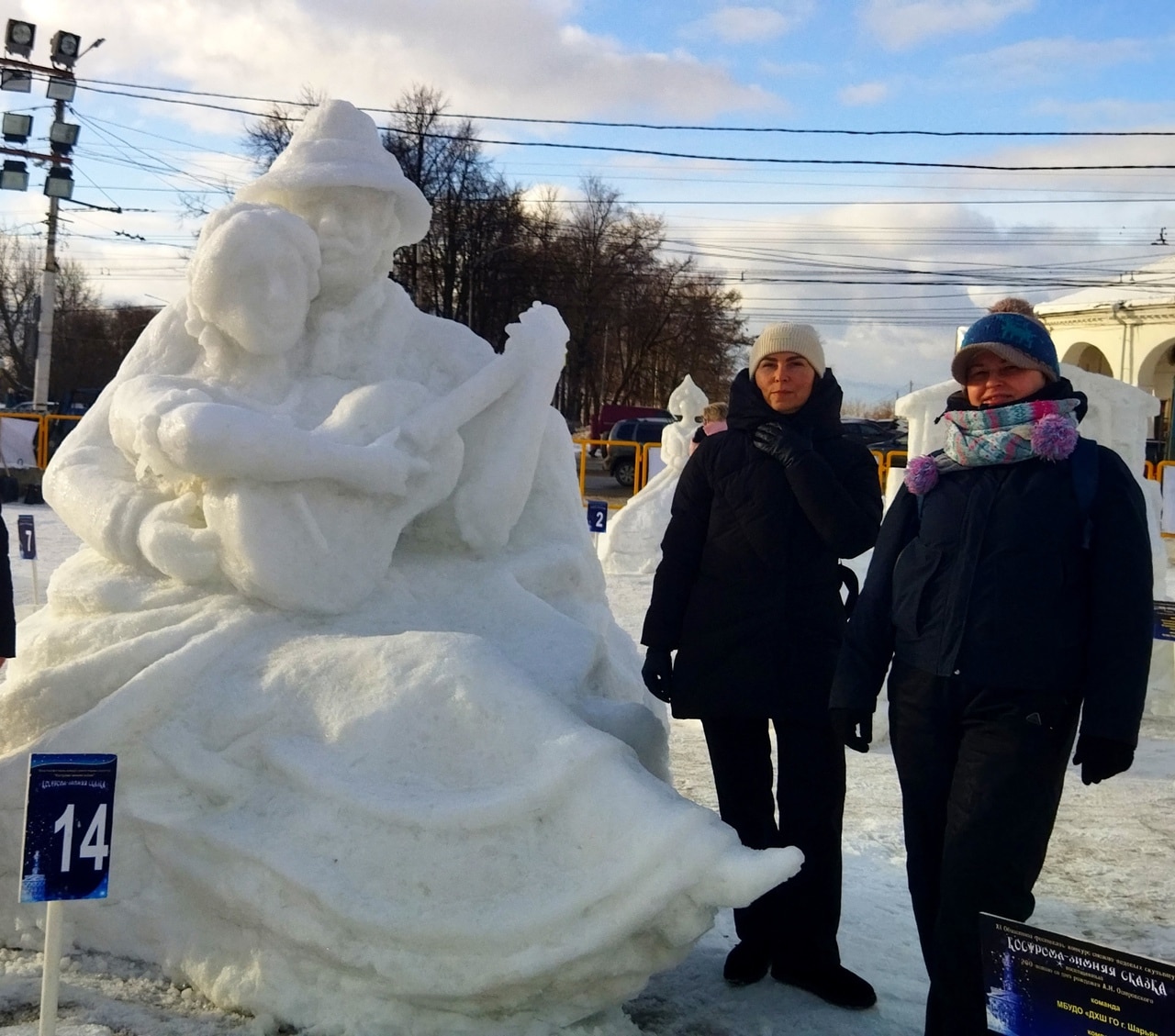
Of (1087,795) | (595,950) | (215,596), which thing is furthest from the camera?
(1087,795)

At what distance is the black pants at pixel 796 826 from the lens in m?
3.23

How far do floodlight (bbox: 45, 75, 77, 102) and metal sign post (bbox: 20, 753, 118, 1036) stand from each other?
62.8 ft

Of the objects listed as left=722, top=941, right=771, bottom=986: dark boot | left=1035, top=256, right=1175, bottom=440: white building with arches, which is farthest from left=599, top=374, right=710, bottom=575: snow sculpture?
left=1035, top=256, right=1175, bottom=440: white building with arches

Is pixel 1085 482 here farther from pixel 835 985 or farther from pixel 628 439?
pixel 628 439

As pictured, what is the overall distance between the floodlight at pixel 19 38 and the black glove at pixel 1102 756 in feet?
66.5

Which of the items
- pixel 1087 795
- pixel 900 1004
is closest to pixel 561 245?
pixel 1087 795

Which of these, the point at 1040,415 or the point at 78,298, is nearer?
the point at 1040,415

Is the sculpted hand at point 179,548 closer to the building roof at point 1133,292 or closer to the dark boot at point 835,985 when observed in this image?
the dark boot at point 835,985

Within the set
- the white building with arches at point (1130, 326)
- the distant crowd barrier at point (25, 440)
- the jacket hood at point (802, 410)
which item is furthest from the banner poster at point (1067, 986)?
the white building with arches at point (1130, 326)

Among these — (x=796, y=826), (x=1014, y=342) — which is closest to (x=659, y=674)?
(x=796, y=826)

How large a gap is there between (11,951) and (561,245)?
3187 cm

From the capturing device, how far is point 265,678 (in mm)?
2857

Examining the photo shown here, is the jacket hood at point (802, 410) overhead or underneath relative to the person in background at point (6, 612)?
overhead

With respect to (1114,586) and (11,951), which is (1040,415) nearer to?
(1114,586)
